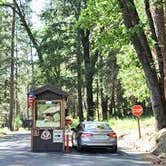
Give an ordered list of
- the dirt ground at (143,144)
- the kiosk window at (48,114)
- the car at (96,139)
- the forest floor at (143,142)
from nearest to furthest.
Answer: the dirt ground at (143,144) < the forest floor at (143,142) < the car at (96,139) < the kiosk window at (48,114)

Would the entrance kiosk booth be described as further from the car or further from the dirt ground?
the dirt ground

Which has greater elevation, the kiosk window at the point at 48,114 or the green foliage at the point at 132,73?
the green foliage at the point at 132,73

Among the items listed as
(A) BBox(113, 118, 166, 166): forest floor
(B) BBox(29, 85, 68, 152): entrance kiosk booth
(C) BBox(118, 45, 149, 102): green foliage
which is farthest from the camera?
(C) BBox(118, 45, 149, 102): green foliage

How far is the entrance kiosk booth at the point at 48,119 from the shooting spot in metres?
26.0

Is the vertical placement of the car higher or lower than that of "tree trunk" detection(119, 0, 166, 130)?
lower

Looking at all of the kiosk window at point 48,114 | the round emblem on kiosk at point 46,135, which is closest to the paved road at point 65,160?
the round emblem on kiosk at point 46,135

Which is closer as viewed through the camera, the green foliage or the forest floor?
the forest floor

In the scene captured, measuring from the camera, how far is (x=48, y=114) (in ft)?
85.8

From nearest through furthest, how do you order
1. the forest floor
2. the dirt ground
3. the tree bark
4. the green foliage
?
the dirt ground, the forest floor, the tree bark, the green foliage

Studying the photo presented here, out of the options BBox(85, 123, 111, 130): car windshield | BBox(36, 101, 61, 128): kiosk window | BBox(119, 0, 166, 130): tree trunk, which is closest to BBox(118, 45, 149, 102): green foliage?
BBox(119, 0, 166, 130): tree trunk

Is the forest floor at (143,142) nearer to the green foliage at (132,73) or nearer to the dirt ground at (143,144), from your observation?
the dirt ground at (143,144)

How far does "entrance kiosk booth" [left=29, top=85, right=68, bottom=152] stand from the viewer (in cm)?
2597

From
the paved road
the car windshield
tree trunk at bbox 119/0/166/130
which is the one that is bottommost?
the paved road

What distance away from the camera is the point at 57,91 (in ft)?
85.6
